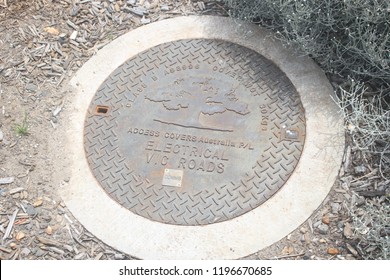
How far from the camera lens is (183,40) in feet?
12.7

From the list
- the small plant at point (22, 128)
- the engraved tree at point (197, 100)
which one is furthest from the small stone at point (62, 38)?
the engraved tree at point (197, 100)

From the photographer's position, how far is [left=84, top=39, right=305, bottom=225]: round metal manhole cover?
313 cm

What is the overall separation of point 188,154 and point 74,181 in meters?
0.76

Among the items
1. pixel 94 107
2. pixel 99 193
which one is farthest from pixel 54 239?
pixel 94 107

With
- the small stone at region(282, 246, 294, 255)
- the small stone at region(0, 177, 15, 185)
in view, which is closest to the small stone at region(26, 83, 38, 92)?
the small stone at region(0, 177, 15, 185)

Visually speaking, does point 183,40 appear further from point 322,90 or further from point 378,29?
point 378,29

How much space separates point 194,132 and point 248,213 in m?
0.66

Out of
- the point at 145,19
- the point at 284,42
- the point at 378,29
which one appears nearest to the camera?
the point at 378,29

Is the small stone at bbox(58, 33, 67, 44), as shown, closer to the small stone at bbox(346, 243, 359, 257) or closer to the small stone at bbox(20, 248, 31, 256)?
the small stone at bbox(20, 248, 31, 256)

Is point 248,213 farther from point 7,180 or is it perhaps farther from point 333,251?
point 7,180

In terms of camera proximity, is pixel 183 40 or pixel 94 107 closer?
pixel 94 107

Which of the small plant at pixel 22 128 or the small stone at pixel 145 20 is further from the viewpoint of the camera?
the small stone at pixel 145 20

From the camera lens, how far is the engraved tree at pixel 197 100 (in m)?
3.42

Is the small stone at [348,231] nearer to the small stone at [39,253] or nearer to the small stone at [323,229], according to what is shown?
the small stone at [323,229]
